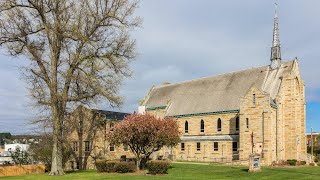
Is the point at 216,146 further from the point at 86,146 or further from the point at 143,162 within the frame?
A: the point at 86,146

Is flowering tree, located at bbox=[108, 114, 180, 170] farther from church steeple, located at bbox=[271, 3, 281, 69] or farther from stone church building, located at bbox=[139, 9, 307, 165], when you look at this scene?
church steeple, located at bbox=[271, 3, 281, 69]

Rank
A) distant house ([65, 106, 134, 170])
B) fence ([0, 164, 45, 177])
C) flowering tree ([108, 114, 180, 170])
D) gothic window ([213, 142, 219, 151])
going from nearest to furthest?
flowering tree ([108, 114, 180, 170]), fence ([0, 164, 45, 177]), distant house ([65, 106, 134, 170]), gothic window ([213, 142, 219, 151])

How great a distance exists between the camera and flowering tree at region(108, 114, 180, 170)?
36.9m

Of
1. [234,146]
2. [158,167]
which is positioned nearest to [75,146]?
[234,146]

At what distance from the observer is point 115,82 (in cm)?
3769

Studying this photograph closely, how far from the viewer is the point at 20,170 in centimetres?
4088

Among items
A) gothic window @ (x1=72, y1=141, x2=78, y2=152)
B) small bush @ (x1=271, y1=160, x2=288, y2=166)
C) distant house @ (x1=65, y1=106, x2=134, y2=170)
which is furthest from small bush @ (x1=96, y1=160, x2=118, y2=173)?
small bush @ (x1=271, y1=160, x2=288, y2=166)

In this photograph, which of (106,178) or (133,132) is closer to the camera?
(106,178)

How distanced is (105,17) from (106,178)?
15877 millimetres

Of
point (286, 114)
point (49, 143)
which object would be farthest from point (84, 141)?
point (286, 114)

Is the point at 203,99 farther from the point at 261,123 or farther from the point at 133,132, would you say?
the point at 133,132

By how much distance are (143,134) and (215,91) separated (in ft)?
81.7

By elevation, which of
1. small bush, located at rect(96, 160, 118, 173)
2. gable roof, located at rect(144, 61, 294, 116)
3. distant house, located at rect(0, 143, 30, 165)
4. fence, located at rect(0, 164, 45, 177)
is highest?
gable roof, located at rect(144, 61, 294, 116)

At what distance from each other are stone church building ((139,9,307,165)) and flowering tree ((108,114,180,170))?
13.6 m
